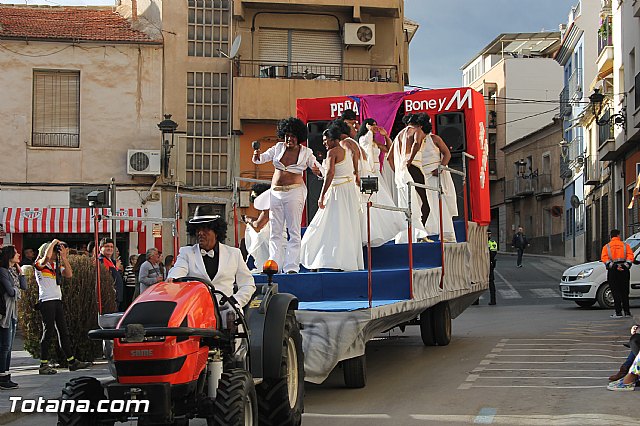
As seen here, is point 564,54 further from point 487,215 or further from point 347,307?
point 347,307

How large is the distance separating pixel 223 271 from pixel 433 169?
8.18 m

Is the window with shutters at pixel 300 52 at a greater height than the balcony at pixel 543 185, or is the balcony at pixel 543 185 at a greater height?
the window with shutters at pixel 300 52

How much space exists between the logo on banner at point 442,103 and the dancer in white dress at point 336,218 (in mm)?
4452

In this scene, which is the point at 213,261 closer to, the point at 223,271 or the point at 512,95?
the point at 223,271

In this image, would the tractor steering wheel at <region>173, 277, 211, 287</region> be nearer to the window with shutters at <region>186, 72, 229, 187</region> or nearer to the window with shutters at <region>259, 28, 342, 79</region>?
the window with shutters at <region>186, 72, 229, 187</region>

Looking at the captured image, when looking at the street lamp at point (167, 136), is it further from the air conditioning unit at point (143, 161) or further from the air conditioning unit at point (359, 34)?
the air conditioning unit at point (359, 34)

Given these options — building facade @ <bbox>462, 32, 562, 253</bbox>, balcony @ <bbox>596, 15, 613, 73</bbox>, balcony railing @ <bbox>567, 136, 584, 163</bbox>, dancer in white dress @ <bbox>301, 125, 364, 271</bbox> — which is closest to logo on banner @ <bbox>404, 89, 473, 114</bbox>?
dancer in white dress @ <bbox>301, 125, 364, 271</bbox>

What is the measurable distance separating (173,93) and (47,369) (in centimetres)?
1856

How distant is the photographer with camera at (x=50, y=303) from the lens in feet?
42.6

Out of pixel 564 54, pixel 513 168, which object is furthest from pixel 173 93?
pixel 513 168

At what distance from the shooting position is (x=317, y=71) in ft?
106

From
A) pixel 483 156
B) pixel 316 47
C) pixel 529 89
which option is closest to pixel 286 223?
pixel 483 156

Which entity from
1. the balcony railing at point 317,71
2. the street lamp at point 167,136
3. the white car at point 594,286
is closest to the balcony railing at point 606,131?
the balcony railing at point 317,71

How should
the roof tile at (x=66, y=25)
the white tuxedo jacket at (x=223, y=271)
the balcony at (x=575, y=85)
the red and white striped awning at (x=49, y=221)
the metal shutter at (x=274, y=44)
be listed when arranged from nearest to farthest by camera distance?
the white tuxedo jacket at (x=223, y=271)
the red and white striped awning at (x=49, y=221)
the roof tile at (x=66, y=25)
the metal shutter at (x=274, y=44)
the balcony at (x=575, y=85)
